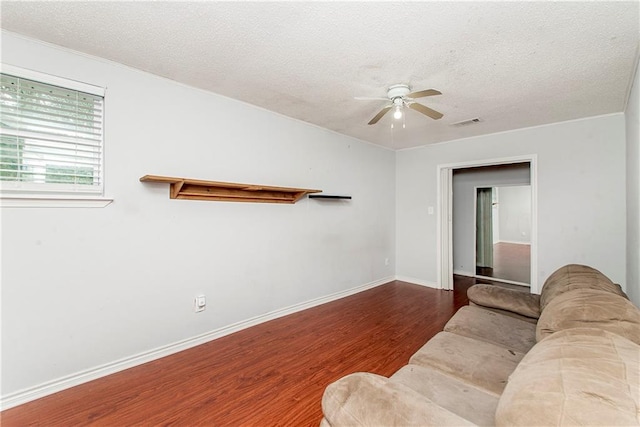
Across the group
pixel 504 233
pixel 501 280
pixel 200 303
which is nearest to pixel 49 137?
pixel 200 303

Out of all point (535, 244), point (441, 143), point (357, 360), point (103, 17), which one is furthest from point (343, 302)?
point (103, 17)

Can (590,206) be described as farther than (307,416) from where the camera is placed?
Yes

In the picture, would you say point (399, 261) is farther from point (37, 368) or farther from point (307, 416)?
point (37, 368)

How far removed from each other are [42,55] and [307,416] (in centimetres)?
305

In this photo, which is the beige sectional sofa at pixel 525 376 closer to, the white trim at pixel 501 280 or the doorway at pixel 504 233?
the white trim at pixel 501 280

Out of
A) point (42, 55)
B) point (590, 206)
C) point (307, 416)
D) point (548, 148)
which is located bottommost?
point (307, 416)

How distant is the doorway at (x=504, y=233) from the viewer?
6082 mm

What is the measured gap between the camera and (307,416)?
1.81m

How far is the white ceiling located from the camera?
1656mm

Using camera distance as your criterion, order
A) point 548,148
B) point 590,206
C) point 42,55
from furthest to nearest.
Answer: point 548,148 → point 590,206 → point 42,55

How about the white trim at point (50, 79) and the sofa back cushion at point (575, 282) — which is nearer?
the sofa back cushion at point (575, 282)

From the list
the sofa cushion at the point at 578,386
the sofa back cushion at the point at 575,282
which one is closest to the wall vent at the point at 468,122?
the sofa back cushion at the point at 575,282

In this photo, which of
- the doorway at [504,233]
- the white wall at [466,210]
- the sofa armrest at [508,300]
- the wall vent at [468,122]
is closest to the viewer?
the sofa armrest at [508,300]

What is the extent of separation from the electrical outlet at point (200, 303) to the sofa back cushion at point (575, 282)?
9.08 ft
